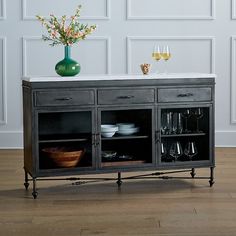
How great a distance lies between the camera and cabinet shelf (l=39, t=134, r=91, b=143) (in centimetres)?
432

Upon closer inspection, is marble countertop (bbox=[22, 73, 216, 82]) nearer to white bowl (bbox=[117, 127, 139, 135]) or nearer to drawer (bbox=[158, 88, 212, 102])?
drawer (bbox=[158, 88, 212, 102])

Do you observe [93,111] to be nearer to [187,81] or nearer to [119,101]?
[119,101]

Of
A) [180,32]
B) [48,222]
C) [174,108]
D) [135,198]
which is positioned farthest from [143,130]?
[180,32]

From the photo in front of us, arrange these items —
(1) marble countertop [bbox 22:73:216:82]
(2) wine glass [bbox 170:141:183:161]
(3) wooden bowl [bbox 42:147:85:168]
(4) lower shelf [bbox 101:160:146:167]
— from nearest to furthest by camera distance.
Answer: (1) marble countertop [bbox 22:73:216:82]
(3) wooden bowl [bbox 42:147:85:168]
(4) lower shelf [bbox 101:160:146:167]
(2) wine glass [bbox 170:141:183:161]

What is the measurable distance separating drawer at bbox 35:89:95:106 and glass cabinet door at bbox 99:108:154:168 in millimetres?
138

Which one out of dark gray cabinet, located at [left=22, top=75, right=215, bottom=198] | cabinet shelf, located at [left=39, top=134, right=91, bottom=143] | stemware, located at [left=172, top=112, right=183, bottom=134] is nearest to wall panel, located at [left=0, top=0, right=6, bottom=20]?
dark gray cabinet, located at [left=22, top=75, right=215, bottom=198]

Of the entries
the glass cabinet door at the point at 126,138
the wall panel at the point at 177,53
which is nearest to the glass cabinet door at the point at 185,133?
the glass cabinet door at the point at 126,138

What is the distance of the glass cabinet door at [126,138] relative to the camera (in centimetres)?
446

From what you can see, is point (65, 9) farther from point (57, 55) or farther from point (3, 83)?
point (3, 83)

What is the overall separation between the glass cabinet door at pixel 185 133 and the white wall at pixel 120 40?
180 centimetres

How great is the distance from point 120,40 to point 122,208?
2741mm

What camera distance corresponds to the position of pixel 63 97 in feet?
13.9

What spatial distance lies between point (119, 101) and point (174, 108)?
46cm

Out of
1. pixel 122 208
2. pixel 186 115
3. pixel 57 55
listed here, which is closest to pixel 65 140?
pixel 122 208
